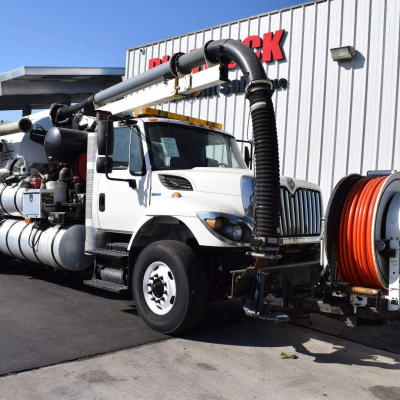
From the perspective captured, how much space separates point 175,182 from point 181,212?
57 cm

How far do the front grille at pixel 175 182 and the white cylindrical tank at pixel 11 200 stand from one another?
393 cm

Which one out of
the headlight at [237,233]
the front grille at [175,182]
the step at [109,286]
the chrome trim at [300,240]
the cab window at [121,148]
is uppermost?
the cab window at [121,148]

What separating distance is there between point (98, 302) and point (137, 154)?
7.54 ft

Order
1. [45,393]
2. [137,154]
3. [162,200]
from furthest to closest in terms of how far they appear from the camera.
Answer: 1. [137,154]
2. [162,200]
3. [45,393]

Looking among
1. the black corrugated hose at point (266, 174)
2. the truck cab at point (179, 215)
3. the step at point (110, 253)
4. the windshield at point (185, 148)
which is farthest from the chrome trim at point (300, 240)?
the step at point (110, 253)

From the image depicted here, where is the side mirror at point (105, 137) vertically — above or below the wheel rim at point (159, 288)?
above

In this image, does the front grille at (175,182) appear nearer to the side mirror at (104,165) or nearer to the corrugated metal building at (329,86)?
the side mirror at (104,165)

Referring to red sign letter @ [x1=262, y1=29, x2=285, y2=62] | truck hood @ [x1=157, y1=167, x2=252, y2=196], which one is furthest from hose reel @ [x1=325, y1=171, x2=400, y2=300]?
red sign letter @ [x1=262, y1=29, x2=285, y2=62]

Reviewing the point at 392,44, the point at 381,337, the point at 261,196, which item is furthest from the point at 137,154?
the point at 392,44

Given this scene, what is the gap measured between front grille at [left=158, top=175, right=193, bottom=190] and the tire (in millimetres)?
684

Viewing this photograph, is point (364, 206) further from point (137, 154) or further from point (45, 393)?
point (45, 393)

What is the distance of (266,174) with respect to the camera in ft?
15.7

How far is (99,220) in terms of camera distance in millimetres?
6719

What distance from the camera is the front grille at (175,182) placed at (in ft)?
18.7
